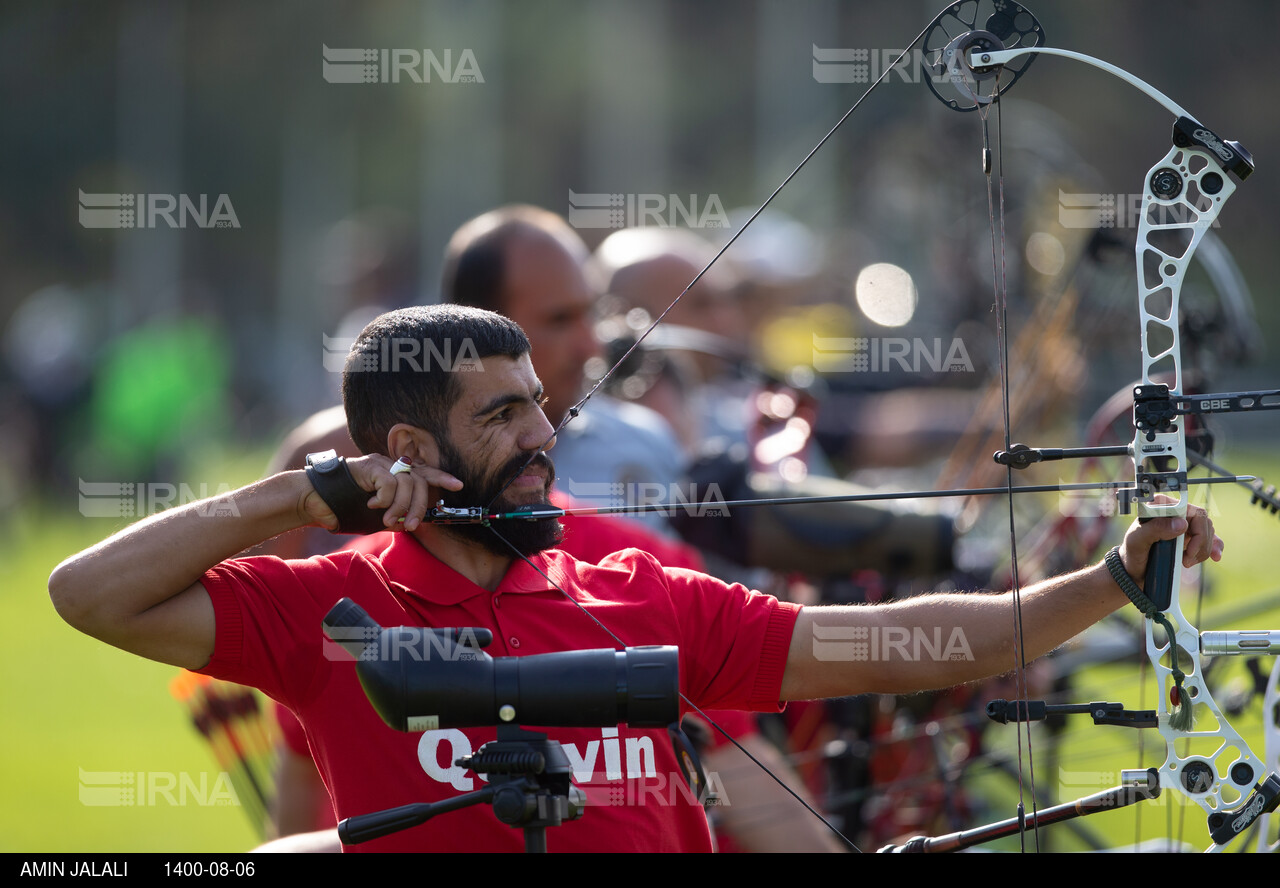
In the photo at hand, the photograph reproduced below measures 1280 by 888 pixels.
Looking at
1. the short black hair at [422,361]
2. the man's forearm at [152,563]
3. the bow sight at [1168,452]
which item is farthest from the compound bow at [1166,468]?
the man's forearm at [152,563]

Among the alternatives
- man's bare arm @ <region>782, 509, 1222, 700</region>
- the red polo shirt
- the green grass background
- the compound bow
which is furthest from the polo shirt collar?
the green grass background

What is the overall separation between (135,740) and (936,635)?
618cm

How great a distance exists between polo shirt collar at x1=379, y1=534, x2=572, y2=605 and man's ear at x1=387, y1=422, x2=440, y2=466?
146mm

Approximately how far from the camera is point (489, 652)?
2.27 m

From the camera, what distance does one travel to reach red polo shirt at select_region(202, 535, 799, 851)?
2117 mm

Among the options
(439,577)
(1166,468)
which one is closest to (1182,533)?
(1166,468)

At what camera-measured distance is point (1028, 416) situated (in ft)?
16.4

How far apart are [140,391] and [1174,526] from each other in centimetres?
1807

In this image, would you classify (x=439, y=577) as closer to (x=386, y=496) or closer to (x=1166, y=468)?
(x=386, y=496)

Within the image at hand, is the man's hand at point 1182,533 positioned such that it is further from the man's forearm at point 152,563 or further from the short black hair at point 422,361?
the man's forearm at point 152,563

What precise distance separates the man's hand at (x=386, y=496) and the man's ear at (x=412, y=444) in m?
0.16

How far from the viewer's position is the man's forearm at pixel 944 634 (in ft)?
6.97

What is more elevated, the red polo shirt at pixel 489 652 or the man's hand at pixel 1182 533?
the man's hand at pixel 1182 533

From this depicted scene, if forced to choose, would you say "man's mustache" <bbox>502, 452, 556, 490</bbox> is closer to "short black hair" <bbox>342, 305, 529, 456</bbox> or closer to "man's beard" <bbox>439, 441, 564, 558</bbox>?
"man's beard" <bbox>439, 441, 564, 558</bbox>
